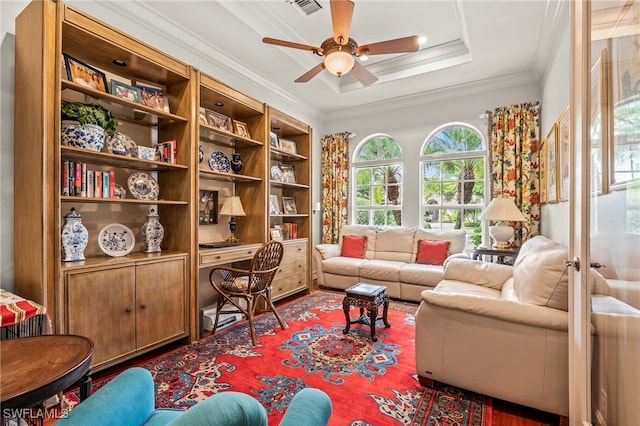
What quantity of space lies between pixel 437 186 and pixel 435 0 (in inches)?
102

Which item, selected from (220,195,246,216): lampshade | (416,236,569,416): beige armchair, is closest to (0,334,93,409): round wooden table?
Result: (416,236,569,416): beige armchair

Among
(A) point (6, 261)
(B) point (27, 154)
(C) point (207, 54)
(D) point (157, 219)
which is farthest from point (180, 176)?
A: (C) point (207, 54)

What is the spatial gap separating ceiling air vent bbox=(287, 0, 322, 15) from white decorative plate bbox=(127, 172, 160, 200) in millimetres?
2052

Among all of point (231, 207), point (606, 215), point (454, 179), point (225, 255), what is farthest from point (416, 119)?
point (606, 215)

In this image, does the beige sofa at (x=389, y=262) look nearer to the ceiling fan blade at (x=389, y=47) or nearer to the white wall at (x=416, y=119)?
the white wall at (x=416, y=119)

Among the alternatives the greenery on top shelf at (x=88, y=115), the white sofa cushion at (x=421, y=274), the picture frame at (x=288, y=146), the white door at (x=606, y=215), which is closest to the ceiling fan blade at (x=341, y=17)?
the white door at (x=606, y=215)

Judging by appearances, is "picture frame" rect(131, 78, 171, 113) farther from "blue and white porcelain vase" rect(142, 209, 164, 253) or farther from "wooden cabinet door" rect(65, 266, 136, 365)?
"wooden cabinet door" rect(65, 266, 136, 365)

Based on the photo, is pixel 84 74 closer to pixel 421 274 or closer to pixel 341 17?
pixel 341 17

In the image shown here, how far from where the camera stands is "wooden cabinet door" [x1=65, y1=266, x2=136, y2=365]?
1.88 m

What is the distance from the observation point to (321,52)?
241cm

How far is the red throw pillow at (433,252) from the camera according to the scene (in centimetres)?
402

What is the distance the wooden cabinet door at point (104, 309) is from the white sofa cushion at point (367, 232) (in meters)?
3.22

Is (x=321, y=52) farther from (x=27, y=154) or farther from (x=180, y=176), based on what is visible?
(x=27, y=154)

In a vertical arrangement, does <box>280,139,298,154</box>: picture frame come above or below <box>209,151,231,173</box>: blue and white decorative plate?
above
